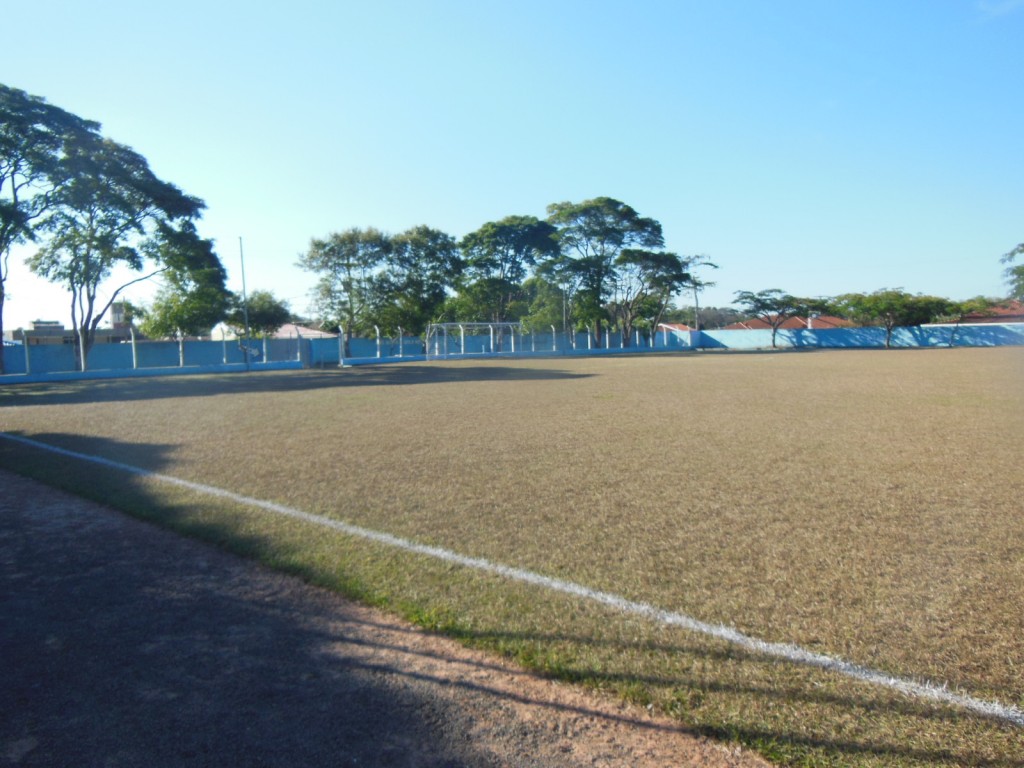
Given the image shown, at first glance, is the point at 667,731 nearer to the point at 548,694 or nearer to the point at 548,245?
the point at 548,694

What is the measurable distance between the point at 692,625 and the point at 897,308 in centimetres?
6881

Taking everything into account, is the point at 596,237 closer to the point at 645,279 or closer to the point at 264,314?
the point at 645,279

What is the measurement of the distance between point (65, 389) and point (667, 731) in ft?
78.6

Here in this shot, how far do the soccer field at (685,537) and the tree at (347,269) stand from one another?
120 feet

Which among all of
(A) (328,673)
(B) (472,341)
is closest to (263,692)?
(A) (328,673)

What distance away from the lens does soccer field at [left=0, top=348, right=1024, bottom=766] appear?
2.91m

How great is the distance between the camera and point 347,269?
159ft

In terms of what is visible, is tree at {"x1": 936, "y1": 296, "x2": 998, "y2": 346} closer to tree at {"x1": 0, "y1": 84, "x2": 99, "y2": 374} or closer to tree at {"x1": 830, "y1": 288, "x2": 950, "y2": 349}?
tree at {"x1": 830, "y1": 288, "x2": 950, "y2": 349}

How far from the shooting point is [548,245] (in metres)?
59.2

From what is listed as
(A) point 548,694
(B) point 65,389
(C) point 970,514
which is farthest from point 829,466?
(B) point 65,389

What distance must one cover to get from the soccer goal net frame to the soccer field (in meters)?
35.2

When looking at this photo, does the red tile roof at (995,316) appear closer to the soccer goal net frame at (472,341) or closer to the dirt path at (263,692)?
the soccer goal net frame at (472,341)

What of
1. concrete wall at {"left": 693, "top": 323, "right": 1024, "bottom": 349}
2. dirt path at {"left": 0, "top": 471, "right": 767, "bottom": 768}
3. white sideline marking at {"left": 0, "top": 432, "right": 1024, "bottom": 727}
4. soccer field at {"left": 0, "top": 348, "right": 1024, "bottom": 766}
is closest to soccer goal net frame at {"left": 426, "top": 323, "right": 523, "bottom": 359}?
concrete wall at {"left": 693, "top": 323, "right": 1024, "bottom": 349}

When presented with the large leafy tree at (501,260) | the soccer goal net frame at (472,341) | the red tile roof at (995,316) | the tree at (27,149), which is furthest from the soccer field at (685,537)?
the red tile roof at (995,316)
